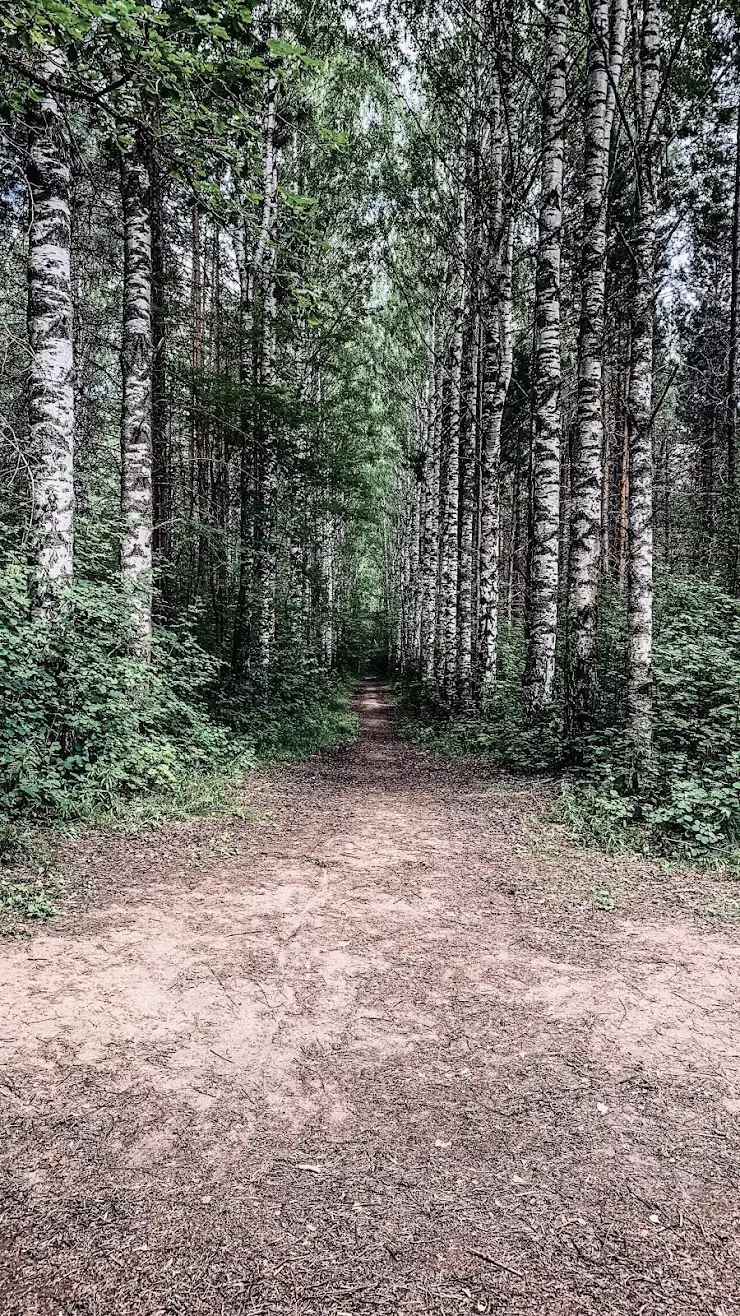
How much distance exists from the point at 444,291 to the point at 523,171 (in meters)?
4.90

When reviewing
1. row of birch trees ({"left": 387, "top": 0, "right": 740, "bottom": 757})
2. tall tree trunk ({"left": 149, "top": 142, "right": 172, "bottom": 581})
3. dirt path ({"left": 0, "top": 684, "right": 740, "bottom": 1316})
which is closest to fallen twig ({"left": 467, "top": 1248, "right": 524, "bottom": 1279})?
dirt path ({"left": 0, "top": 684, "right": 740, "bottom": 1316})

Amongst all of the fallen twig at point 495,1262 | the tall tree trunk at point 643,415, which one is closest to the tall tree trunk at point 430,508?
the tall tree trunk at point 643,415

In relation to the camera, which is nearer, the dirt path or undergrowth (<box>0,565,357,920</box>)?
the dirt path

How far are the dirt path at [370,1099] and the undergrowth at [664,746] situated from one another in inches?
41.5

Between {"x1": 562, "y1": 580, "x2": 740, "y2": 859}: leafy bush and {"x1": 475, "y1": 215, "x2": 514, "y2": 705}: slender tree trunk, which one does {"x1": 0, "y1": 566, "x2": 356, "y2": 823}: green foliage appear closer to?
{"x1": 562, "y1": 580, "x2": 740, "y2": 859}: leafy bush

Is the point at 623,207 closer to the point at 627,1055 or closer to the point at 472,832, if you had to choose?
the point at 472,832

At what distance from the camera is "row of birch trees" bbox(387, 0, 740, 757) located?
7.95 m

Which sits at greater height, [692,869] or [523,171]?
[523,171]

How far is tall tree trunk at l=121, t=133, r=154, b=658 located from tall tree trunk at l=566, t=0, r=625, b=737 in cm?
561

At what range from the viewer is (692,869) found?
220 inches

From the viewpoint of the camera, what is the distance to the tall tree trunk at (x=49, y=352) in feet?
21.3

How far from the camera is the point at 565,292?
1495 centimetres

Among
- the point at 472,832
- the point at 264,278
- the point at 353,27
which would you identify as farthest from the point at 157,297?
the point at 472,832

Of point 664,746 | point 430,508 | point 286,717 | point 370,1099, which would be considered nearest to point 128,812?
point 370,1099
